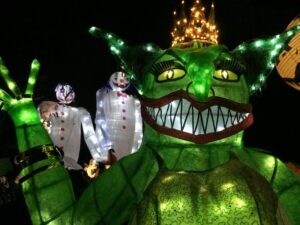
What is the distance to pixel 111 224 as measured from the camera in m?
3.15

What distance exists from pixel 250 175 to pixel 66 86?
661 cm

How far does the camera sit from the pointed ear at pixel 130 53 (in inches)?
133

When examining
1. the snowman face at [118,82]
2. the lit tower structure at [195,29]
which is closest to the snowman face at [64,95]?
the snowman face at [118,82]

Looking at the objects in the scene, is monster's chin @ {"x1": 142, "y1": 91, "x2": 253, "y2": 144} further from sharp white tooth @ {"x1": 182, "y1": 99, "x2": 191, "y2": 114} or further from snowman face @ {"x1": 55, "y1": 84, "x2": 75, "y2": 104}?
snowman face @ {"x1": 55, "y1": 84, "x2": 75, "y2": 104}

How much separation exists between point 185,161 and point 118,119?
17.9 feet

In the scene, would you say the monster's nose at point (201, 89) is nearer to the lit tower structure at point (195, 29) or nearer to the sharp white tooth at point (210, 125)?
the sharp white tooth at point (210, 125)

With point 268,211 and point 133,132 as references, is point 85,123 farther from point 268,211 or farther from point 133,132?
point 268,211

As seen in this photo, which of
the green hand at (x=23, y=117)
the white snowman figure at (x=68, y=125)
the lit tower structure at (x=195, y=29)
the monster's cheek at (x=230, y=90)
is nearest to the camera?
the monster's cheek at (x=230, y=90)

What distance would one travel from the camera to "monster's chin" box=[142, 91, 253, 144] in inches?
117

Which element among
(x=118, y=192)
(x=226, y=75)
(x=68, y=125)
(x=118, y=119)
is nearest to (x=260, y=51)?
(x=226, y=75)

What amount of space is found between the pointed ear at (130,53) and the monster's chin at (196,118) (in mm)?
404

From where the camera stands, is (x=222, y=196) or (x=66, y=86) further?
(x=66, y=86)

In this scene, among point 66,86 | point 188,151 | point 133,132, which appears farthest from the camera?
point 66,86

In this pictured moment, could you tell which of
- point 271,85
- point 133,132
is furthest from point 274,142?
point 133,132
